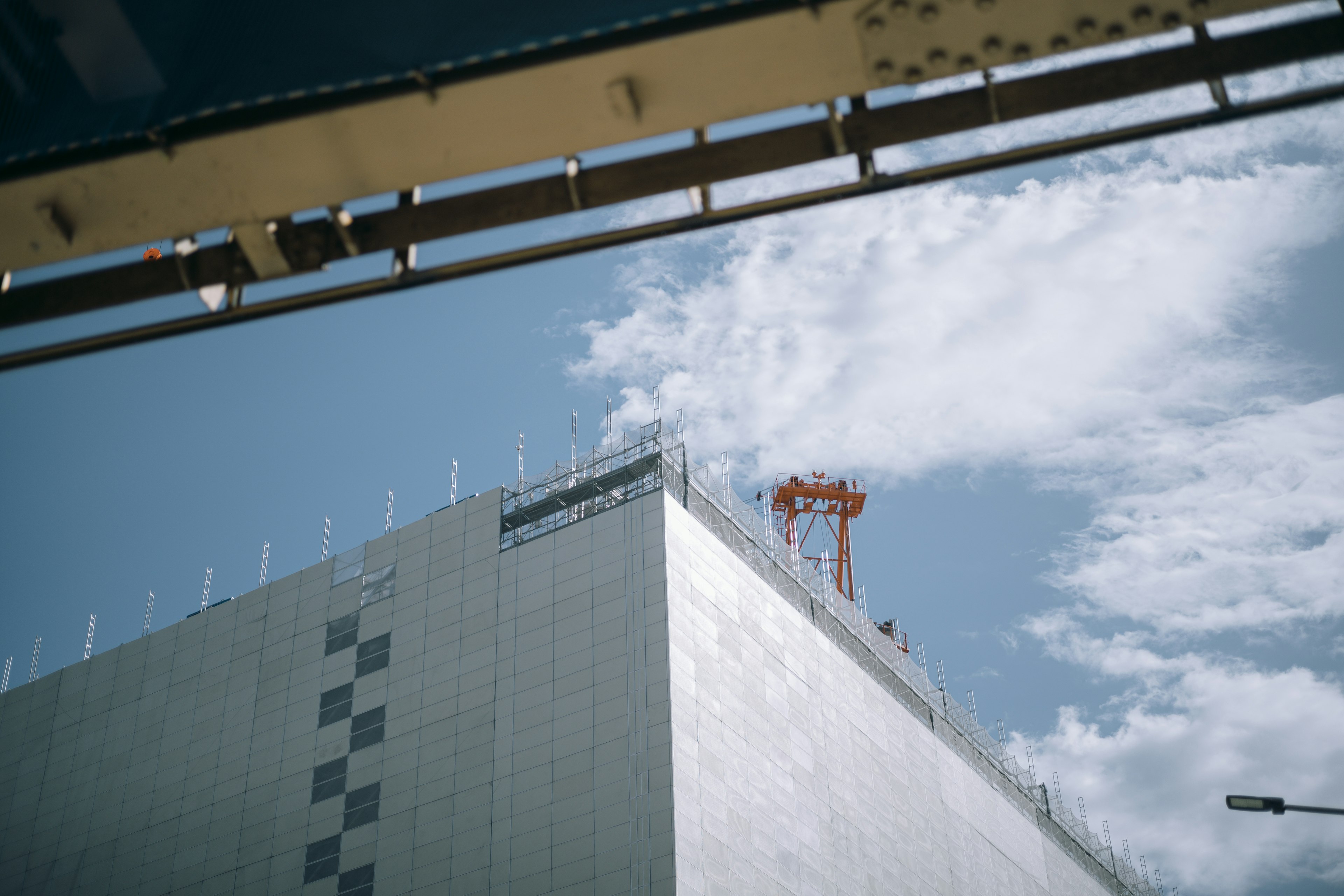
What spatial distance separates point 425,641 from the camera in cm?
5659

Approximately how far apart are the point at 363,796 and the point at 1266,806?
129ft

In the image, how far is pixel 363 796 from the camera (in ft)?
177

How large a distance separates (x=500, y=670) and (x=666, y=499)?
9.54 m

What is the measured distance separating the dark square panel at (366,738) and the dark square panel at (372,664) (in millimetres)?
2799

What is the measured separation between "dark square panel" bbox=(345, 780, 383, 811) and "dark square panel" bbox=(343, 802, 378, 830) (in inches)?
5.0

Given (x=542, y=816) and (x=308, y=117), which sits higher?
(x=542, y=816)

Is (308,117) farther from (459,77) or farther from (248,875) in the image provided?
(248,875)

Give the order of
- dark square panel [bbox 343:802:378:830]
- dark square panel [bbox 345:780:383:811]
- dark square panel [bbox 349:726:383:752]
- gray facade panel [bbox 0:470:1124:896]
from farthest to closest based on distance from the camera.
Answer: dark square panel [bbox 349:726:383:752]
dark square panel [bbox 345:780:383:811]
dark square panel [bbox 343:802:378:830]
gray facade panel [bbox 0:470:1124:896]

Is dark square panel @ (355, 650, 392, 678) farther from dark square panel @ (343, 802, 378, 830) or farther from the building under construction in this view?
dark square panel @ (343, 802, 378, 830)

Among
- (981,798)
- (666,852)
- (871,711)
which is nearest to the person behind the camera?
(666,852)

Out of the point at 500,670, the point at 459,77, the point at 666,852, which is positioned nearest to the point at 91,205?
the point at 459,77

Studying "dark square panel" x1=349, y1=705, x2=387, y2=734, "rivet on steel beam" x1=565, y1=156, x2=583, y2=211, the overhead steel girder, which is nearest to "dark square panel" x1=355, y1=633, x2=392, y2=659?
"dark square panel" x1=349, y1=705, x2=387, y2=734

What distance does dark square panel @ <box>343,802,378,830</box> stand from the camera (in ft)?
174

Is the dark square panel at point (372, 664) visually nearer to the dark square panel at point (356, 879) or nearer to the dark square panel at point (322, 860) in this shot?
the dark square panel at point (322, 860)
